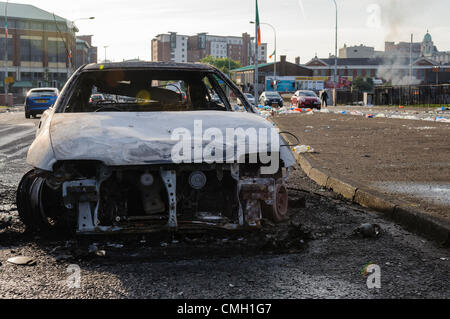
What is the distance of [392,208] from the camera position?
5105 millimetres

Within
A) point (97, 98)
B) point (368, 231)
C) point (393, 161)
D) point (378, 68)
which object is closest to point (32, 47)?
point (378, 68)

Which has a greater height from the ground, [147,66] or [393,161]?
[147,66]

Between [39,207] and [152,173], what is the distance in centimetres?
103

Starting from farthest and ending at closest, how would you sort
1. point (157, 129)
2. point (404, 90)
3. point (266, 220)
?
1. point (404, 90)
2. point (266, 220)
3. point (157, 129)

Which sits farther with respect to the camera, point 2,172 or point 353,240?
point 2,172

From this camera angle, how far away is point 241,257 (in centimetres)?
368

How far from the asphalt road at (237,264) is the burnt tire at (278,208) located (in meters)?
0.12

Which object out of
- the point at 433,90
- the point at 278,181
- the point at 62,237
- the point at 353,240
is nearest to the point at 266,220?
the point at 278,181

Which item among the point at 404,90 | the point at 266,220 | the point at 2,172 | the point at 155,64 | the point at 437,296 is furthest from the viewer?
the point at 404,90

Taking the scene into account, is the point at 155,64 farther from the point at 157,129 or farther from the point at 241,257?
the point at 241,257

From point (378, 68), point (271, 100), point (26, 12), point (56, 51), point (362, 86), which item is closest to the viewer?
point (271, 100)

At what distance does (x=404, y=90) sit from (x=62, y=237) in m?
39.3

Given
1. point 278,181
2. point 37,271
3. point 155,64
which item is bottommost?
point 37,271

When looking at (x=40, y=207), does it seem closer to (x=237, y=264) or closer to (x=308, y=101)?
(x=237, y=264)
